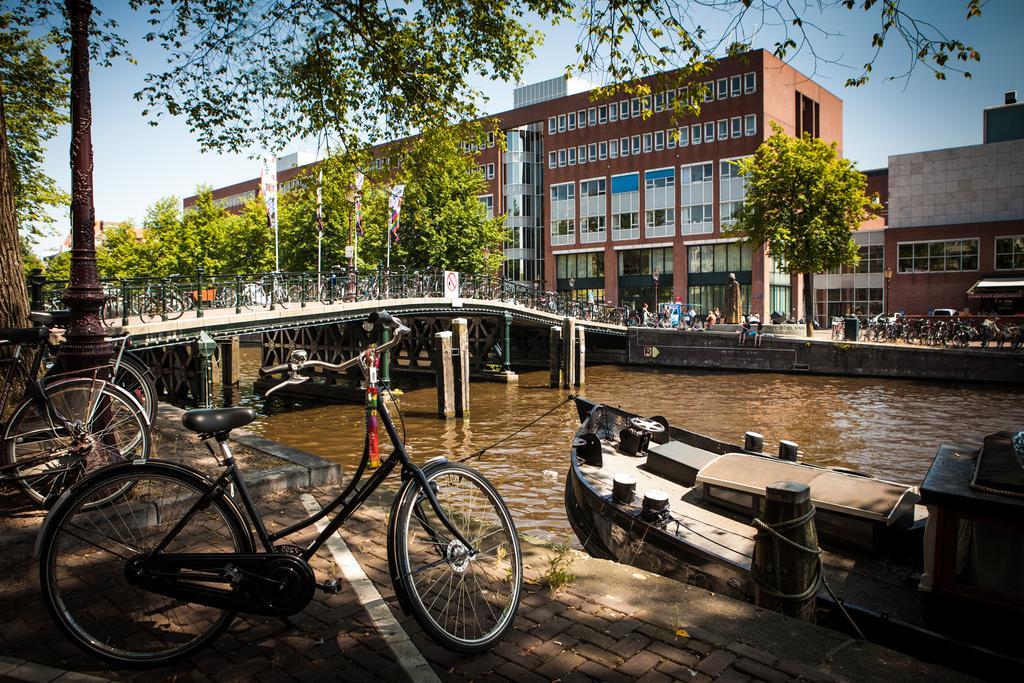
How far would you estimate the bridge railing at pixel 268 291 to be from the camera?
17.9m

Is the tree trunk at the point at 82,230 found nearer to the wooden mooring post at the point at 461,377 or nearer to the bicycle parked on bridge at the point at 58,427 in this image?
the bicycle parked on bridge at the point at 58,427

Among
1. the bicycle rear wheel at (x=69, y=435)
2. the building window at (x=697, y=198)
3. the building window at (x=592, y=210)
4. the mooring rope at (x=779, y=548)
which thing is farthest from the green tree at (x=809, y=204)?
the bicycle rear wheel at (x=69, y=435)

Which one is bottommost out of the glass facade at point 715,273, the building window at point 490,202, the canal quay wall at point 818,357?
the canal quay wall at point 818,357

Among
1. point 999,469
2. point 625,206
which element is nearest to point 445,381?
point 999,469

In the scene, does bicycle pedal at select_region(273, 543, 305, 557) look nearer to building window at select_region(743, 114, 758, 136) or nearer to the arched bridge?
the arched bridge

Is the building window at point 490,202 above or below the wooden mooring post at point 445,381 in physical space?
above

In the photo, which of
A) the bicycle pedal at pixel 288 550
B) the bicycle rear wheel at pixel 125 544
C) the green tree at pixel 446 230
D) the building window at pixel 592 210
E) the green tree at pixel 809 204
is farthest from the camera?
the building window at pixel 592 210

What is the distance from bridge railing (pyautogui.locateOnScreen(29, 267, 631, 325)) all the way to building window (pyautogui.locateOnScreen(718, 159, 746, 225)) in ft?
57.3

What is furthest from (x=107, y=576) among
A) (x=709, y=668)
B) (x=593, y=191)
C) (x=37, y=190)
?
(x=593, y=191)

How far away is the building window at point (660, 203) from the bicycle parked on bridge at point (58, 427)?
49.5 m

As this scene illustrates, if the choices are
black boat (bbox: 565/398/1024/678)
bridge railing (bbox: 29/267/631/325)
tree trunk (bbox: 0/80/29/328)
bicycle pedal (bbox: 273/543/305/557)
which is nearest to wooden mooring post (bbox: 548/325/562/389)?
bridge railing (bbox: 29/267/631/325)

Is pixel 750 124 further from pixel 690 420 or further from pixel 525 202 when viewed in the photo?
pixel 690 420

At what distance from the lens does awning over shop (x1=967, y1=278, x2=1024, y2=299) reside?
124 feet

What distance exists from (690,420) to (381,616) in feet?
59.0
